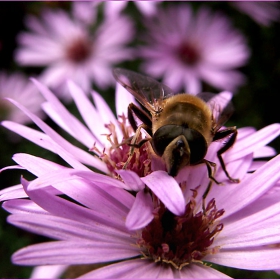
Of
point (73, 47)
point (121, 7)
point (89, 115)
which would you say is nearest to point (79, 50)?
point (73, 47)

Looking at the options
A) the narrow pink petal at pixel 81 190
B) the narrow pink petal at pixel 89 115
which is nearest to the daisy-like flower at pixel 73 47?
the narrow pink petal at pixel 89 115

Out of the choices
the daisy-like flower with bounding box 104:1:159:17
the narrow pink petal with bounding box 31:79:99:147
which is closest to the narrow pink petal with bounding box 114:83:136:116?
the narrow pink petal with bounding box 31:79:99:147

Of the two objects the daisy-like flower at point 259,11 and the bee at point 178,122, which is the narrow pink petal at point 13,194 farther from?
the daisy-like flower at point 259,11

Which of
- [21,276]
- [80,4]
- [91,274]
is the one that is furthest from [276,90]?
[91,274]

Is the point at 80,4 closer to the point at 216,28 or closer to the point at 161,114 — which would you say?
the point at 216,28

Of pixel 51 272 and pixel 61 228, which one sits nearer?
pixel 61 228

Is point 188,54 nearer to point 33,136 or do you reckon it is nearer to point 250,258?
point 33,136
